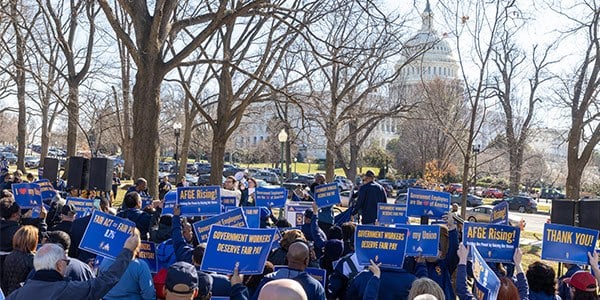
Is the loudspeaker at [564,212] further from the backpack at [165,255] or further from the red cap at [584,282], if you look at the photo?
the backpack at [165,255]

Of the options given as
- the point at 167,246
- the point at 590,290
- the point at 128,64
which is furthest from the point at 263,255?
the point at 128,64

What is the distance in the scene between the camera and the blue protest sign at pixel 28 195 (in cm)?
1161

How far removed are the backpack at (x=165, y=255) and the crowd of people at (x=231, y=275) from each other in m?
0.01

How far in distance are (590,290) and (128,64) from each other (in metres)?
33.3

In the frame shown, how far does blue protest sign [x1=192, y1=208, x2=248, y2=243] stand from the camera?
7148mm

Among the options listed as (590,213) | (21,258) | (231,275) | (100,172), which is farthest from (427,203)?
(100,172)

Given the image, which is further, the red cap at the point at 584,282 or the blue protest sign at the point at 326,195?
the blue protest sign at the point at 326,195

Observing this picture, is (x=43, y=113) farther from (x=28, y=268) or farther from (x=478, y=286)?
(x=478, y=286)

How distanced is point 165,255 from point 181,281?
307 cm

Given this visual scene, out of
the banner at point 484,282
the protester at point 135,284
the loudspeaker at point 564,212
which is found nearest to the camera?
the banner at point 484,282

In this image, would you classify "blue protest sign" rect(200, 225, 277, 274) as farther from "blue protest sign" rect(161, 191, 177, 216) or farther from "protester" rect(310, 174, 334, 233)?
"protester" rect(310, 174, 334, 233)

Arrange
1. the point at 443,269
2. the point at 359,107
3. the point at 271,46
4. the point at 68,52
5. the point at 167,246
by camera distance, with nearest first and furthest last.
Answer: the point at 443,269
the point at 167,246
the point at 271,46
the point at 68,52
the point at 359,107

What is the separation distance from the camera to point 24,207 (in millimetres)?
11797

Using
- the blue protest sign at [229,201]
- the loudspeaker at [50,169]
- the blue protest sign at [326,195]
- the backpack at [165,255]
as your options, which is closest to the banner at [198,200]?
the backpack at [165,255]
